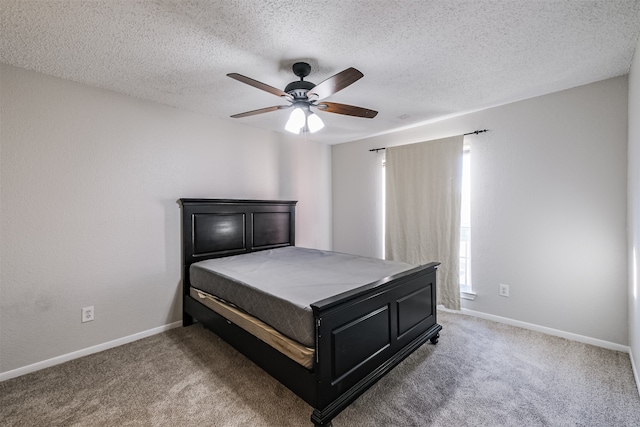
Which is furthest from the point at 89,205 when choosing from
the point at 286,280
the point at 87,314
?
the point at 286,280

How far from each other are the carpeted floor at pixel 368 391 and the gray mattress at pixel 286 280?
521 mm

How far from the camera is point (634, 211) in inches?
78.8

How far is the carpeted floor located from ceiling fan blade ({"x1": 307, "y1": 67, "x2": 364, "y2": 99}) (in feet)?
→ 6.68

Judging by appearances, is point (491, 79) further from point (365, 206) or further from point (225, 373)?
point (225, 373)

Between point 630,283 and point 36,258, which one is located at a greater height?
point 36,258

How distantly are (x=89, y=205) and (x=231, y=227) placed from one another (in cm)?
136

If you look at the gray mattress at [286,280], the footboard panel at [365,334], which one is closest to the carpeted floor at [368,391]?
the footboard panel at [365,334]

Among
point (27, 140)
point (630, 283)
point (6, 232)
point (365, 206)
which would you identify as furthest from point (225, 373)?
point (630, 283)

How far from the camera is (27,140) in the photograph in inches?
85.3

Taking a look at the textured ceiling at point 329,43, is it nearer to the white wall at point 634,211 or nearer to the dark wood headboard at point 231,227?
the white wall at point 634,211

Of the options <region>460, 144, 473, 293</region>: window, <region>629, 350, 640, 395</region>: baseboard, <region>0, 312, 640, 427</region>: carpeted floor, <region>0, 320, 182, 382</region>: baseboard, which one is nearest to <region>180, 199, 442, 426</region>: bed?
<region>0, 312, 640, 427</region>: carpeted floor

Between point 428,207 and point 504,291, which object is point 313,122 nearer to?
point 428,207

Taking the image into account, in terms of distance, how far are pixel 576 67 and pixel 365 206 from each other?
9.07 feet

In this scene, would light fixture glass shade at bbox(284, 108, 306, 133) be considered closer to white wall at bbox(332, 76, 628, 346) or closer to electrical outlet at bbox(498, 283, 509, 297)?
white wall at bbox(332, 76, 628, 346)
